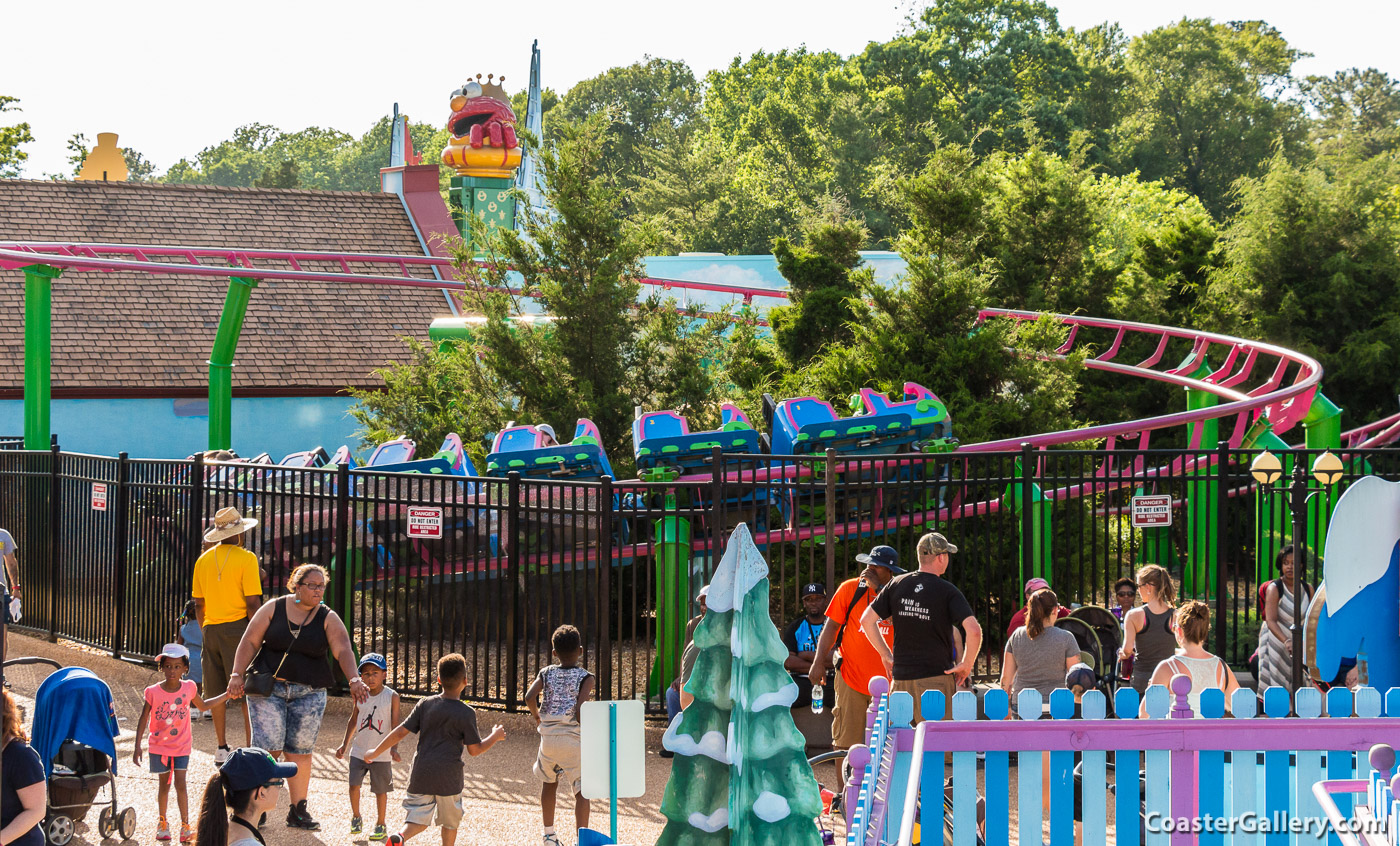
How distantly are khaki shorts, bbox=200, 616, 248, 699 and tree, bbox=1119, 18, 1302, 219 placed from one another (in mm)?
50519

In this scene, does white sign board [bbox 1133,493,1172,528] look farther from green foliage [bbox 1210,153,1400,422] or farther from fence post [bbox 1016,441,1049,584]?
green foliage [bbox 1210,153,1400,422]

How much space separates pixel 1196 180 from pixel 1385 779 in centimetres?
5654

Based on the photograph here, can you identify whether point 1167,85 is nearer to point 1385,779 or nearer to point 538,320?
point 538,320

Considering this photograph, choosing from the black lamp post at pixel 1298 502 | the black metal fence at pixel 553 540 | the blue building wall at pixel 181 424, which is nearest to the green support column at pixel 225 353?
the black metal fence at pixel 553 540

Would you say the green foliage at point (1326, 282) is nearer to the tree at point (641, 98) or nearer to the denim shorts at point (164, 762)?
the denim shorts at point (164, 762)

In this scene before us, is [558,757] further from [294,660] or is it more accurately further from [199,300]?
[199,300]

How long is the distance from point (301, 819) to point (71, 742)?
1322 mm

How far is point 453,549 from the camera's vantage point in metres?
9.91

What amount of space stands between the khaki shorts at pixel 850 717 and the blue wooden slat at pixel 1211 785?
285cm

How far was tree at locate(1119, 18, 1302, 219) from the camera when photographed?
5538cm

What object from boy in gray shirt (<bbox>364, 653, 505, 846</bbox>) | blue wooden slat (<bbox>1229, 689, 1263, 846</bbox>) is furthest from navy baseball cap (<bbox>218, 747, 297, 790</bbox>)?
blue wooden slat (<bbox>1229, 689, 1263, 846</bbox>)

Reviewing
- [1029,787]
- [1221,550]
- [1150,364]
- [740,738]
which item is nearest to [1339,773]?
[1029,787]

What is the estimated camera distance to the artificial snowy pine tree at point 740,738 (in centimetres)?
436

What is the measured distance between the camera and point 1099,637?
29.2ft
